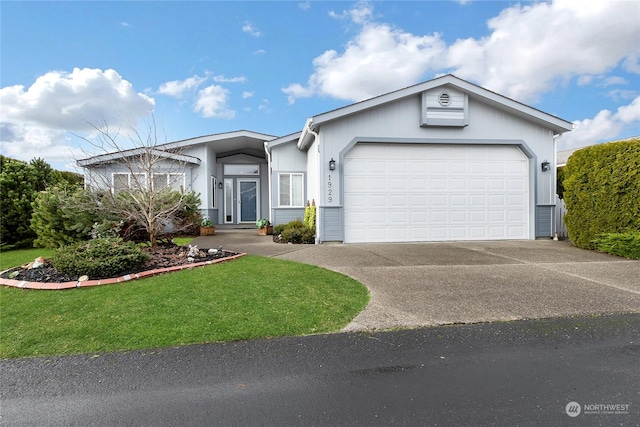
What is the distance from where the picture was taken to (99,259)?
17.4 ft

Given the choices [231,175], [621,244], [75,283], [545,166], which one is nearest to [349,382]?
[75,283]

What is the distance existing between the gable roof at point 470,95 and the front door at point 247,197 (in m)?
7.57

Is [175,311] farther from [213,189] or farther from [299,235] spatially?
[213,189]

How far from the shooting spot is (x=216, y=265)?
6.26 meters

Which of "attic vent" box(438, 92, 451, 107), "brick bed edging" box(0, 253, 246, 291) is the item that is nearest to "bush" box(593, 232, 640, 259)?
"attic vent" box(438, 92, 451, 107)

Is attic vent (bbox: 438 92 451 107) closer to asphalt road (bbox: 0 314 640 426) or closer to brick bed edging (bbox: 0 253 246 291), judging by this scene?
asphalt road (bbox: 0 314 640 426)

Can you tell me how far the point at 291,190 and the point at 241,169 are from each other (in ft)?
15.1

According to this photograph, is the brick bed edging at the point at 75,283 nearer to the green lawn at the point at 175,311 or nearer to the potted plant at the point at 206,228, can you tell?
the green lawn at the point at 175,311

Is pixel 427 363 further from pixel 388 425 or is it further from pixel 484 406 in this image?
pixel 388 425

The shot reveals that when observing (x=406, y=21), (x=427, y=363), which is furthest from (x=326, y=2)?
(x=427, y=363)

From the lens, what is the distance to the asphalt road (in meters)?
2.08

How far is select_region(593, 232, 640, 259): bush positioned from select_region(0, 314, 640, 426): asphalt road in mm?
5407

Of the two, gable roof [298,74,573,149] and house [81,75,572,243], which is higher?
gable roof [298,74,573,149]

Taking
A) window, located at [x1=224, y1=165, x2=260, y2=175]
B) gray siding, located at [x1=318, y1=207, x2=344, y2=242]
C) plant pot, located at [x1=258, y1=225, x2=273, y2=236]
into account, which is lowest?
plant pot, located at [x1=258, y1=225, x2=273, y2=236]
